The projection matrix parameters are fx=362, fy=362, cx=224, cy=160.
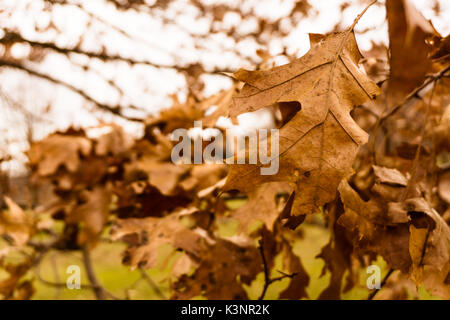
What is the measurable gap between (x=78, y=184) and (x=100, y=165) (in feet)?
0.44

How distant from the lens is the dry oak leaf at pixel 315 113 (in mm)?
521

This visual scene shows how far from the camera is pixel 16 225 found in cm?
158

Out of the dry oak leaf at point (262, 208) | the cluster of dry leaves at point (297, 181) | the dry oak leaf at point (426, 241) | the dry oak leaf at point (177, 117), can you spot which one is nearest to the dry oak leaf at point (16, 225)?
the cluster of dry leaves at point (297, 181)

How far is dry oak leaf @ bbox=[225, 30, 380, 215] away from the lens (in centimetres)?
52

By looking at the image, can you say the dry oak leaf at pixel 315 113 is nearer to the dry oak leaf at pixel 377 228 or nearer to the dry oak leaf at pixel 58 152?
the dry oak leaf at pixel 377 228

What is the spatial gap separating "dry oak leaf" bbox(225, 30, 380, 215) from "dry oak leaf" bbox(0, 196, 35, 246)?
135cm

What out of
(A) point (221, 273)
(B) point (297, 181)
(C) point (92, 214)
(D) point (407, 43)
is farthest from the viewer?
(C) point (92, 214)

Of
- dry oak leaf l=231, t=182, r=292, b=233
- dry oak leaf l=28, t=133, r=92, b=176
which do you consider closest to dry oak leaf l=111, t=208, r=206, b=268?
dry oak leaf l=231, t=182, r=292, b=233

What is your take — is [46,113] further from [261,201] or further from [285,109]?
[285,109]

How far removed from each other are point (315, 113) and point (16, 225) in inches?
59.5

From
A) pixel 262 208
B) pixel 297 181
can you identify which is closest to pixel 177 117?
pixel 262 208

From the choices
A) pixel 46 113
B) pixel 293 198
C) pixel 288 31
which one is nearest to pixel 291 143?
pixel 293 198

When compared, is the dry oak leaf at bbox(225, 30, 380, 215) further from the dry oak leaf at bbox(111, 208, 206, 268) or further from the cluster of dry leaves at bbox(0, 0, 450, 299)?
the dry oak leaf at bbox(111, 208, 206, 268)

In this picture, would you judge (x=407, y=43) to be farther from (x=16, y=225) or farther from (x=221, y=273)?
(x=16, y=225)
